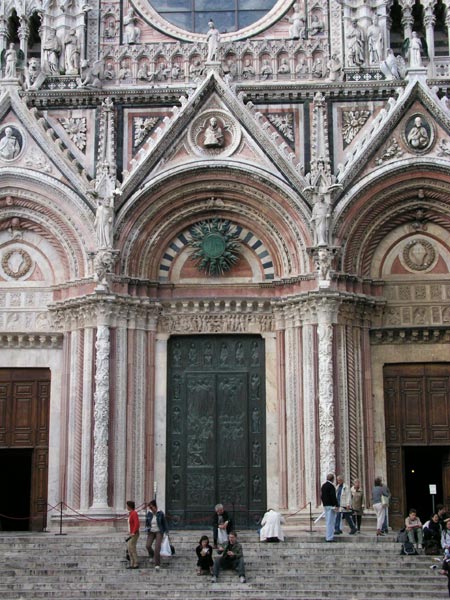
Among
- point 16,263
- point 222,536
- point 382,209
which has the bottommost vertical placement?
point 222,536

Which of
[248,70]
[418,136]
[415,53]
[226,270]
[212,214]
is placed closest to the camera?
[418,136]

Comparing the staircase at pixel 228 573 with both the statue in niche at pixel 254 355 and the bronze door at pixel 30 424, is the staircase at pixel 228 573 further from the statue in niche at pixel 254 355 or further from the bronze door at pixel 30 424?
the statue in niche at pixel 254 355

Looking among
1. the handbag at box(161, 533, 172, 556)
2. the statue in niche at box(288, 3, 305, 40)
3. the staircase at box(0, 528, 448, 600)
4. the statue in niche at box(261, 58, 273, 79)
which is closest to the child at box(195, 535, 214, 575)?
the staircase at box(0, 528, 448, 600)

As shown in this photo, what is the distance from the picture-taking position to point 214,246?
27922mm

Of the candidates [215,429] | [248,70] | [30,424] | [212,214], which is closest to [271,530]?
[215,429]

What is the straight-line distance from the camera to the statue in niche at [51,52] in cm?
2871

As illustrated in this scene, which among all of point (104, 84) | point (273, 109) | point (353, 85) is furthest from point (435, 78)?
point (104, 84)

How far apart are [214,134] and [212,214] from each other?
2074mm

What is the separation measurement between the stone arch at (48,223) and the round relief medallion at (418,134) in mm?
8081

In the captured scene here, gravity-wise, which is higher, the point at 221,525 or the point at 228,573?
the point at 221,525

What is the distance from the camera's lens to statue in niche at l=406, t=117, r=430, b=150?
27359 mm

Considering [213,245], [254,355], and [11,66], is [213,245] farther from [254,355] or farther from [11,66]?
[11,66]

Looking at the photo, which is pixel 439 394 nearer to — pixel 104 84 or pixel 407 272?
pixel 407 272

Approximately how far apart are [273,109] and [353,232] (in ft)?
12.5
